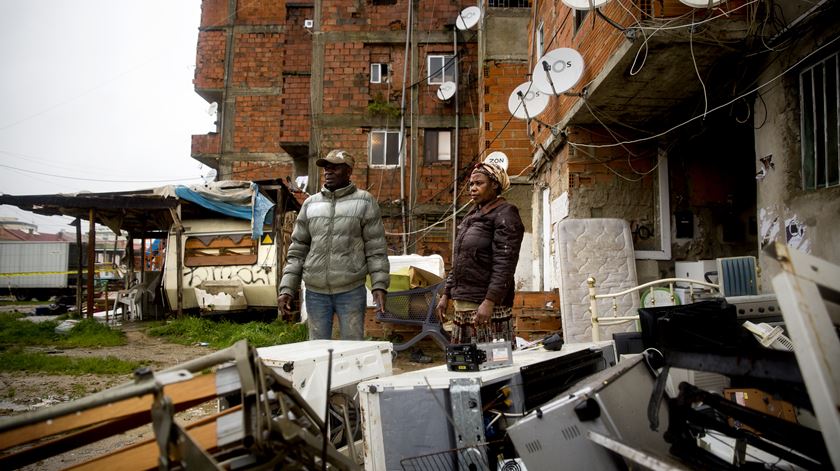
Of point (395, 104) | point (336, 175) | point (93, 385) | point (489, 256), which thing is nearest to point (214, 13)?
point (395, 104)

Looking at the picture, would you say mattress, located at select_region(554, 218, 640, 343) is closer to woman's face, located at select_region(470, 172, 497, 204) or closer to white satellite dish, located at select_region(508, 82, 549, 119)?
white satellite dish, located at select_region(508, 82, 549, 119)

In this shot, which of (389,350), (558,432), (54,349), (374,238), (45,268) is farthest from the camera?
(45,268)

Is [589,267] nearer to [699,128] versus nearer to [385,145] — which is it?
[699,128]

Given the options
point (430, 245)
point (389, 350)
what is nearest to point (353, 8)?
point (430, 245)

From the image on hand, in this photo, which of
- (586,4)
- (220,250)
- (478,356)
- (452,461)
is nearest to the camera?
(452,461)

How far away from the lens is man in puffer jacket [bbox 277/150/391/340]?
11.2ft

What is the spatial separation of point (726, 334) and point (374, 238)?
242 cm

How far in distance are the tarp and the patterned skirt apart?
697 centimetres

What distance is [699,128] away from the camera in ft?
18.3

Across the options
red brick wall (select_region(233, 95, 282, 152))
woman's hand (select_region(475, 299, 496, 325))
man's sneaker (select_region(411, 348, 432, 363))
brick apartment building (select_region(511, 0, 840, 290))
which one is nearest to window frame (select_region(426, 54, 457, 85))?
brick apartment building (select_region(511, 0, 840, 290))

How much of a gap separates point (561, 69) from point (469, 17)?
7539 mm

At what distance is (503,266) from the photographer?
2967 mm

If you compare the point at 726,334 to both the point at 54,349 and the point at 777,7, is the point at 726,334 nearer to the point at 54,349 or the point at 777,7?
the point at 777,7

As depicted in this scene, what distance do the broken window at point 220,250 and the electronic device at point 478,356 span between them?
7819 millimetres
